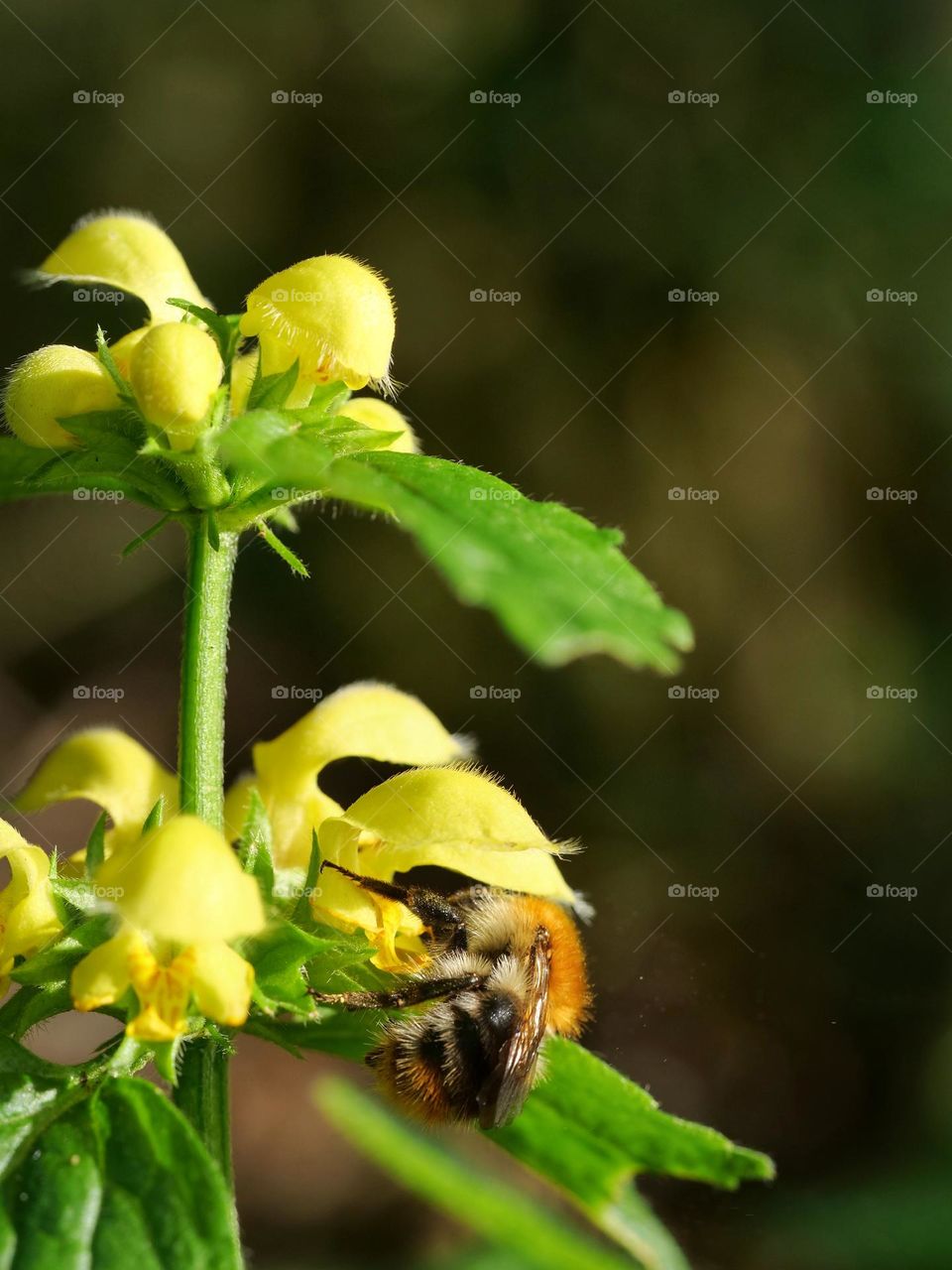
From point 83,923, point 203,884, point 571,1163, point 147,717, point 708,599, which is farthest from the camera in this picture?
point 147,717

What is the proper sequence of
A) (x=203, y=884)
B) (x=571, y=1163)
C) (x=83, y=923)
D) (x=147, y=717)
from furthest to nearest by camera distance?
(x=147, y=717) < (x=571, y=1163) < (x=83, y=923) < (x=203, y=884)

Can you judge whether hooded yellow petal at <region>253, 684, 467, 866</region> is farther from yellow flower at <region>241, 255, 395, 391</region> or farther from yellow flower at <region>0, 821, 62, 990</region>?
yellow flower at <region>241, 255, 395, 391</region>

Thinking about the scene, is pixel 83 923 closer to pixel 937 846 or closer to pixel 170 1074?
pixel 170 1074

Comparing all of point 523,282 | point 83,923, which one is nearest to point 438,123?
point 523,282
